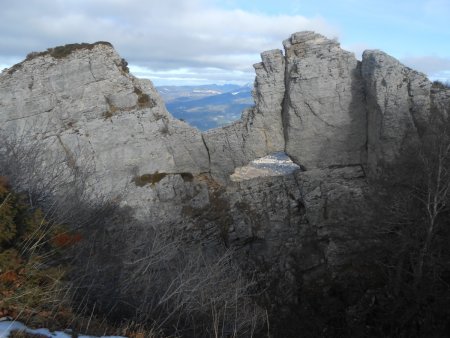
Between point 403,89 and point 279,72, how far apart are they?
4728 millimetres

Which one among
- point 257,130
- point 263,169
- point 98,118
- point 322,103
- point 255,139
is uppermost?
point 322,103

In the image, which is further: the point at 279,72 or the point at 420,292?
the point at 279,72

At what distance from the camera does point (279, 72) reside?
16984 mm

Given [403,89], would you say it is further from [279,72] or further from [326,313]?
[326,313]

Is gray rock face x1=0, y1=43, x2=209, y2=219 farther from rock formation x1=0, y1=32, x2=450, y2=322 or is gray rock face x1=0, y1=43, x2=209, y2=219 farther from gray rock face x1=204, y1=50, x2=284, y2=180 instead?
gray rock face x1=204, y1=50, x2=284, y2=180

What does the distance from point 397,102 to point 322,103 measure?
2791mm

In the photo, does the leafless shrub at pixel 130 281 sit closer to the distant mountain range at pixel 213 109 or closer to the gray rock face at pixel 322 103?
the gray rock face at pixel 322 103

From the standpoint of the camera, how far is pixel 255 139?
17.7 meters

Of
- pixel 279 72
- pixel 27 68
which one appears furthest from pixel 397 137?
pixel 27 68

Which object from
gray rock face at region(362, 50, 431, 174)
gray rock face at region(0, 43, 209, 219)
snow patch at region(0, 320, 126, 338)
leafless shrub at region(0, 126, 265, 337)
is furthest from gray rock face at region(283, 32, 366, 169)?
snow patch at region(0, 320, 126, 338)

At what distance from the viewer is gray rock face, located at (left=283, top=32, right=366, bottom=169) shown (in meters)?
16.2

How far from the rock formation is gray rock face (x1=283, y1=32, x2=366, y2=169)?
0.04 m

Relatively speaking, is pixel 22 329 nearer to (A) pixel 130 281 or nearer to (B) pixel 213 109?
(A) pixel 130 281

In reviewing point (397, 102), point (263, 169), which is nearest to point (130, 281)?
point (397, 102)
